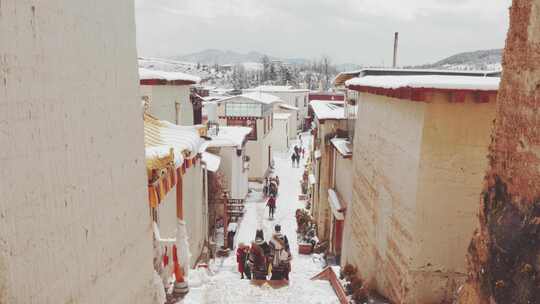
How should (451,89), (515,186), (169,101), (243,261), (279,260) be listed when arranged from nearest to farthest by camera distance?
(515,186)
(451,89)
(279,260)
(243,261)
(169,101)

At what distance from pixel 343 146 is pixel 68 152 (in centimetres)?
1006

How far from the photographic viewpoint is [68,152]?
10.5 feet

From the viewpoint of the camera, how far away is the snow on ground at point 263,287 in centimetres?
806

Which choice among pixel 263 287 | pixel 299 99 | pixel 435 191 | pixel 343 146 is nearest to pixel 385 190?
pixel 435 191

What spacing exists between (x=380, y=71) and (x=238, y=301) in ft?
27.6

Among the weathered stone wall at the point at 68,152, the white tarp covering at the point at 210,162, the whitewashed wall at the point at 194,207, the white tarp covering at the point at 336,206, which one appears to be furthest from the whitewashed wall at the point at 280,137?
the weathered stone wall at the point at 68,152

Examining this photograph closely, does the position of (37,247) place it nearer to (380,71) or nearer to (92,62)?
(92,62)

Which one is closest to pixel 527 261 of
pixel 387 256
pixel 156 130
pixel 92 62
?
pixel 92 62

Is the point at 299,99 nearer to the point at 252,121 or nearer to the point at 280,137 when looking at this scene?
the point at 280,137

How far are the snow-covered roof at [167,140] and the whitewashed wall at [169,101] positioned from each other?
163 centimetres

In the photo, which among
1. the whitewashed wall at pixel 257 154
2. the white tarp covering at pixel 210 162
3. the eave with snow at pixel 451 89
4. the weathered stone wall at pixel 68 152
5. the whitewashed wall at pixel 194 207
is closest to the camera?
the weathered stone wall at pixel 68 152

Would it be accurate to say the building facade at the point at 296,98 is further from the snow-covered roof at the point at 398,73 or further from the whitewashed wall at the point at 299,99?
the snow-covered roof at the point at 398,73

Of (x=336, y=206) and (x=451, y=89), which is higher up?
(x=451, y=89)

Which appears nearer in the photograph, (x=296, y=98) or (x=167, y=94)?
(x=167, y=94)
